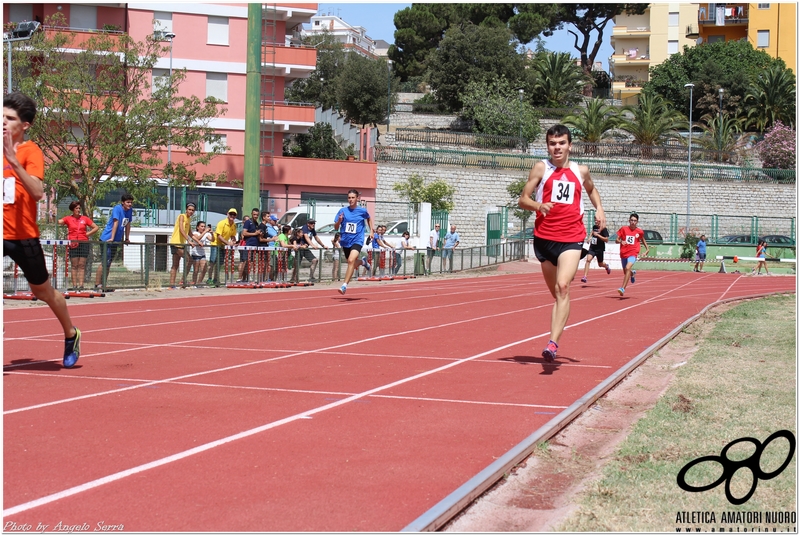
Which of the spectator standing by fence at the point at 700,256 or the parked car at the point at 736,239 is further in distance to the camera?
the parked car at the point at 736,239

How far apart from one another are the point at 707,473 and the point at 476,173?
5144 centimetres

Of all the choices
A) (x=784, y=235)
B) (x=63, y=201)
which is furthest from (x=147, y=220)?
(x=784, y=235)

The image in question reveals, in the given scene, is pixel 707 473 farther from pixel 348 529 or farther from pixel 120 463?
pixel 120 463

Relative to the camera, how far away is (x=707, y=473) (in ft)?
15.7

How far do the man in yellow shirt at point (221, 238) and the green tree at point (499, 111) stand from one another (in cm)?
4627

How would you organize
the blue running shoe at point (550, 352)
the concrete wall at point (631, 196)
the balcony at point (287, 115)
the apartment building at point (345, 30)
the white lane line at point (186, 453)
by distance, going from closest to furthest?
the white lane line at point (186, 453)
the blue running shoe at point (550, 352)
the balcony at point (287, 115)
the concrete wall at point (631, 196)
the apartment building at point (345, 30)

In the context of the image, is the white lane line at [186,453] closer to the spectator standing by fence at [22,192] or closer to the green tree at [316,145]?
the spectator standing by fence at [22,192]

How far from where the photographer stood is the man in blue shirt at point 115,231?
1731cm

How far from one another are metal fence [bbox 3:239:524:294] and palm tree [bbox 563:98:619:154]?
38.5 meters

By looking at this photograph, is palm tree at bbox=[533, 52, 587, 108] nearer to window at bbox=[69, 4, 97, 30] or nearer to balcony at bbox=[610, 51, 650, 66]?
balcony at bbox=[610, 51, 650, 66]

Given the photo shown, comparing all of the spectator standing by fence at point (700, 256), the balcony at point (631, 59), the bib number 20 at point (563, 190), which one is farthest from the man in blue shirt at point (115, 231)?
the balcony at point (631, 59)

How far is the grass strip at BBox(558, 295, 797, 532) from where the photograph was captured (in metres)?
4.10

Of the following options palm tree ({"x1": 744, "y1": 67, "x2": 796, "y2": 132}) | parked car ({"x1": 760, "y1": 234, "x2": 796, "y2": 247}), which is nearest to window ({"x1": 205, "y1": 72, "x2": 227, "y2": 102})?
parked car ({"x1": 760, "y1": 234, "x2": 796, "y2": 247})

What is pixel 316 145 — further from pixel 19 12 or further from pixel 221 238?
pixel 221 238
